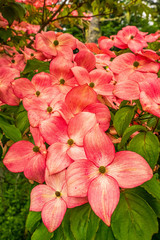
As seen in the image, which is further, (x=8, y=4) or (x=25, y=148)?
(x=8, y=4)

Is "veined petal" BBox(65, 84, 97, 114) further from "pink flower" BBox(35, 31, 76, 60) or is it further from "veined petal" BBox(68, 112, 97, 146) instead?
"pink flower" BBox(35, 31, 76, 60)

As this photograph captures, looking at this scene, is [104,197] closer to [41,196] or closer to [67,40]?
[41,196]

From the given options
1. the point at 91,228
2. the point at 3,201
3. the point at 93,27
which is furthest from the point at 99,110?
the point at 93,27

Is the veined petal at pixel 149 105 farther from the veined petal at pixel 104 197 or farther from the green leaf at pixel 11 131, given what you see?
the green leaf at pixel 11 131

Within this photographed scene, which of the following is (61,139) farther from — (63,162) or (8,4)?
(8,4)

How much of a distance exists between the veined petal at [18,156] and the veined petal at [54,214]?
11 centimetres

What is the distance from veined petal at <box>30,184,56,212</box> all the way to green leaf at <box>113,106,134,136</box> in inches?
7.6

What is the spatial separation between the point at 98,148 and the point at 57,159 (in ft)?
0.28

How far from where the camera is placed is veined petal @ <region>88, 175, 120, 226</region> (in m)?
0.38

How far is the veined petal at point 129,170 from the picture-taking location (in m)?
0.38

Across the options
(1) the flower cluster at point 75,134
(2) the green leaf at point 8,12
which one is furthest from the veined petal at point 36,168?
(2) the green leaf at point 8,12

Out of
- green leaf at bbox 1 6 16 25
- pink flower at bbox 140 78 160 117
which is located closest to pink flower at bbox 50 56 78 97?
pink flower at bbox 140 78 160 117

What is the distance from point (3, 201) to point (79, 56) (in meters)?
2.13

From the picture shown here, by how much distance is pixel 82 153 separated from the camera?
43 cm
